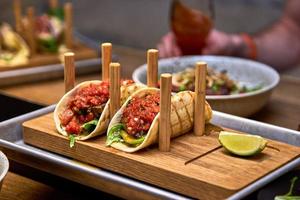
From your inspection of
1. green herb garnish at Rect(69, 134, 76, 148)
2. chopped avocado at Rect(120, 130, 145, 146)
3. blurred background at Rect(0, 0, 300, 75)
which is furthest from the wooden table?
blurred background at Rect(0, 0, 300, 75)

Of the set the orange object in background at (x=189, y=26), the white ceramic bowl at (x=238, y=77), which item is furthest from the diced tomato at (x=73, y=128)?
the orange object in background at (x=189, y=26)

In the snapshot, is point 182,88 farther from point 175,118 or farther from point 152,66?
point 175,118

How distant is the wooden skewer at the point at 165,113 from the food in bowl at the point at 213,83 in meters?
0.56

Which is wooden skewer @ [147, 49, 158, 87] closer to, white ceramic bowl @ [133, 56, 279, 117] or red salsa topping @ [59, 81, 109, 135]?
red salsa topping @ [59, 81, 109, 135]

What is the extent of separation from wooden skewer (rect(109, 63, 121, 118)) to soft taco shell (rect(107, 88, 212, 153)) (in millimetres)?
22

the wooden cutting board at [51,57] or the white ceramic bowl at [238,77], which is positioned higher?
the white ceramic bowl at [238,77]

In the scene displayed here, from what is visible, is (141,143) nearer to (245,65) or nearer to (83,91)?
(83,91)

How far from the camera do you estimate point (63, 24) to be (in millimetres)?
2771

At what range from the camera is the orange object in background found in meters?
2.45

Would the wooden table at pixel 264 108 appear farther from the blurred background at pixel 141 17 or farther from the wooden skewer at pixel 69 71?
the blurred background at pixel 141 17

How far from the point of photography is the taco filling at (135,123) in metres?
1.43

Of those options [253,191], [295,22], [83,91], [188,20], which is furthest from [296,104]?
[295,22]

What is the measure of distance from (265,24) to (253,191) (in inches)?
91.9

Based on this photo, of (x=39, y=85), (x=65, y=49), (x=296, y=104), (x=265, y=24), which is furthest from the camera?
(x=265, y=24)
